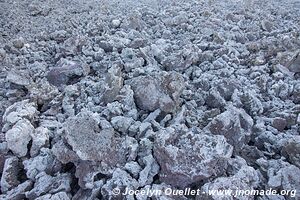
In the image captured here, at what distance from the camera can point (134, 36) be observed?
8.48 ft

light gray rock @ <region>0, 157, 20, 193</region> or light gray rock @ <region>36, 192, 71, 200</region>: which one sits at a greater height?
light gray rock @ <region>36, 192, 71, 200</region>

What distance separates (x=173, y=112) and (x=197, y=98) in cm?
22

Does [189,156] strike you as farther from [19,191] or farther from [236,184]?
[19,191]

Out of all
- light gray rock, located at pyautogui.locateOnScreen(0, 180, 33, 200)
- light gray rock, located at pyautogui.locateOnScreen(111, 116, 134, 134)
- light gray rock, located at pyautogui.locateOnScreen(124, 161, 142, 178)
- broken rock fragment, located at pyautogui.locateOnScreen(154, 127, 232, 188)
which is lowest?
light gray rock, located at pyautogui.locateOnScreen(0, 180, 33, 200)

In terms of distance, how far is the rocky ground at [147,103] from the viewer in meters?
1.50

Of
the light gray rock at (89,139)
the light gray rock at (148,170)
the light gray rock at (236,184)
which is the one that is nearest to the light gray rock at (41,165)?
the light gray rock at (89,139)

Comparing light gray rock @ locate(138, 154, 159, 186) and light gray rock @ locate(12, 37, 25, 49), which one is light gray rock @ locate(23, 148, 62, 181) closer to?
light gray rock @ locate(138, 154, 159, 186)

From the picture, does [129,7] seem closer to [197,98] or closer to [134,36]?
[134,36]

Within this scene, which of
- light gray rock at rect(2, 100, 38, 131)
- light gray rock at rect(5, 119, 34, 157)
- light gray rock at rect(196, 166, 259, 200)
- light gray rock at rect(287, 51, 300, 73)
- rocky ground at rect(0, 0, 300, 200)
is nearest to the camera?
light gray rock at rect(196, 166, 259, 200)

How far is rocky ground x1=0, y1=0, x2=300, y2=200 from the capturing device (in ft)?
4.94

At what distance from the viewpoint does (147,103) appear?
1.84 m

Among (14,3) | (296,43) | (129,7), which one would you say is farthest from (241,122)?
(14,3)

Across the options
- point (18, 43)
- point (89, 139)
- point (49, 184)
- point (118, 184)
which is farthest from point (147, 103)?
point (18, 43)

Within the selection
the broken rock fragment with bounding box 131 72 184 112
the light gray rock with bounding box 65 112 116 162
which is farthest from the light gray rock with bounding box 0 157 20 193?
the broken rock fragment with bounding box 131 72 184 112
